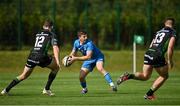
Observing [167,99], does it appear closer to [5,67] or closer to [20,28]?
[5,67]

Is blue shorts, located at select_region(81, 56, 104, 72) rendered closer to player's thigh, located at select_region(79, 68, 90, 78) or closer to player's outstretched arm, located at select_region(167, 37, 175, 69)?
player's thigh, located at select_region(79, 68, 90, 78)

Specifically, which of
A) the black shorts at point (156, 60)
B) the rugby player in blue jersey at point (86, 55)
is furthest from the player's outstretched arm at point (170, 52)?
the rugby player in blue jersey at point (86, 55)

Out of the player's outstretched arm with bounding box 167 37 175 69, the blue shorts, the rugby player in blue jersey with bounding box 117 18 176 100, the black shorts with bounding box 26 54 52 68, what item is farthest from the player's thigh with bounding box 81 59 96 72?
the player's outstretched arm with bounding box 167 37 175 69

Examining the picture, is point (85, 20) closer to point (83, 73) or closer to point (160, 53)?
point (83, 73)

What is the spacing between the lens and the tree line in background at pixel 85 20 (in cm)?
4469

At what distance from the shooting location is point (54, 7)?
44.9 m

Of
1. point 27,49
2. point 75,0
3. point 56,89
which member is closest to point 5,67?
point 27,49

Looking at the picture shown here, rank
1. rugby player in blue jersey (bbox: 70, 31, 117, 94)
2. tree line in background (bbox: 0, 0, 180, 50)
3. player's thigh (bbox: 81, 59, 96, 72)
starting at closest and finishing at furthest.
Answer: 1. rugby player in blue jersey (bbox: 70, 31, 117, 94)
2. player's thigh (bbox: 81, 59, 96, 72)
3. tree line in background (bbox: 0, 0, 180, 50)

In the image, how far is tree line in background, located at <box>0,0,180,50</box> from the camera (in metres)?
44.7

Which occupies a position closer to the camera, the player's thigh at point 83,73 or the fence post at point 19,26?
the player's thigh at point 83,73

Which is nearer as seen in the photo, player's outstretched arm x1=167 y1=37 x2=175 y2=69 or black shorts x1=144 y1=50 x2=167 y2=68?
player's outstretched arm x1=167 y1=37 x2=175 y2=69

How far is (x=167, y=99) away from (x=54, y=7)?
26.6m

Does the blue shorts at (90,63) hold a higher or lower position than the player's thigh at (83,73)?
higher

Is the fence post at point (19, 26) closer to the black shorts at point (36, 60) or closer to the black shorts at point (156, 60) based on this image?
the black shorts at point (36, 60)
